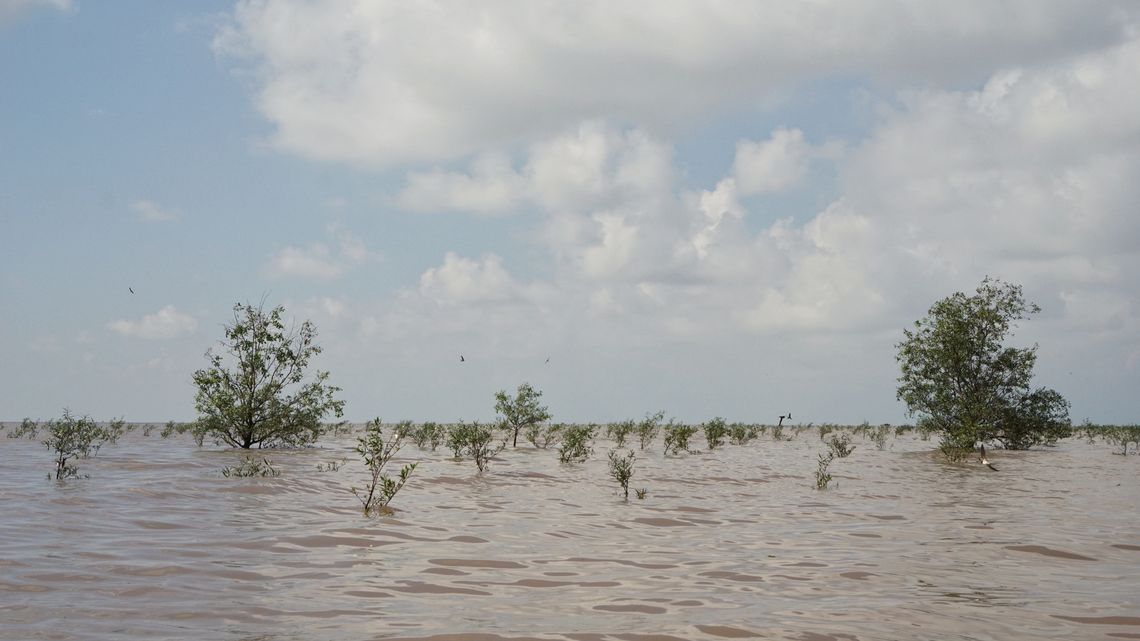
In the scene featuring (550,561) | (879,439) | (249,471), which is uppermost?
(879,439)

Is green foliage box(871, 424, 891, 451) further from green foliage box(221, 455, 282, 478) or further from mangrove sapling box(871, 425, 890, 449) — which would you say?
green foliage box(221, 455, 282, 478)

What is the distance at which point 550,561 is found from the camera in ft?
30.7

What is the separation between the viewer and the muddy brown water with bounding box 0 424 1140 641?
6418 mm

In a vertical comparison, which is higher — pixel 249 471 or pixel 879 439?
pixel 879 439

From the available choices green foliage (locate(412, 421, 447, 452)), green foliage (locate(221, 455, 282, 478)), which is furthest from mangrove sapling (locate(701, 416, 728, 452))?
green foliage (locate(221, 455, 282, 478))

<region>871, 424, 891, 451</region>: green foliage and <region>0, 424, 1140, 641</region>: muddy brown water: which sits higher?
<region>871, 424, 891, 451</region>: green foliage

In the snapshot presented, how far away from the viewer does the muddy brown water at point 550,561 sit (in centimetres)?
642

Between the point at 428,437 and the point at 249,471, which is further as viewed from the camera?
the point at 428,437

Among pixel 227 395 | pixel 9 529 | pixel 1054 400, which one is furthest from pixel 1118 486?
pixel 227 395

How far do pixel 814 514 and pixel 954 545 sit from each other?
3532 millimetres

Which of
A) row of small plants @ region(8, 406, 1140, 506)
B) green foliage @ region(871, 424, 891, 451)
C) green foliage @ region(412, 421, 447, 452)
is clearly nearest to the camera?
row of small plants @ region(8, 406, 1140, 506)

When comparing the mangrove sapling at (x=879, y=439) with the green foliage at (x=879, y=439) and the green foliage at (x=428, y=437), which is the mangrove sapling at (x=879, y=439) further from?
the green foliage at (x=428, y=437)

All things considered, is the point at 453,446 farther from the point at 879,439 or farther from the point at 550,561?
the point at 879,439

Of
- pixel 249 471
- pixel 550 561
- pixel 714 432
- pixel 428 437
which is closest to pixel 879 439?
pixel 714 432
